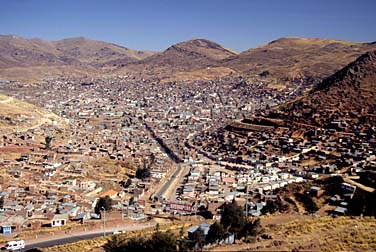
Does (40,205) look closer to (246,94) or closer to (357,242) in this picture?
(357,242)

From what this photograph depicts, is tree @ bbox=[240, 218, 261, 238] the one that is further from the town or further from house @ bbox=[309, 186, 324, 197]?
house @ bbox=[309, 186, 324, 197]

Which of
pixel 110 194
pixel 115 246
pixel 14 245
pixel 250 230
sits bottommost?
pixel 110 194

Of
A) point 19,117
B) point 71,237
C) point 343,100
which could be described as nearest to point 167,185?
point 71,237

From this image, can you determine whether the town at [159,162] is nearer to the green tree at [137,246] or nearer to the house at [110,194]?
the house at [110,194]

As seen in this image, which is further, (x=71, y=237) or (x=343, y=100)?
(x=343, y=100)

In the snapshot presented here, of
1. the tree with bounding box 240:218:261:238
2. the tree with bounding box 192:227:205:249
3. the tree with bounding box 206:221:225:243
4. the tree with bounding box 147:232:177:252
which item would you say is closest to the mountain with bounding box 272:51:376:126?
the tree with bounding box 240:218:261:238

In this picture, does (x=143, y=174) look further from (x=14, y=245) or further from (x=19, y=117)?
(x=19, y=117)
